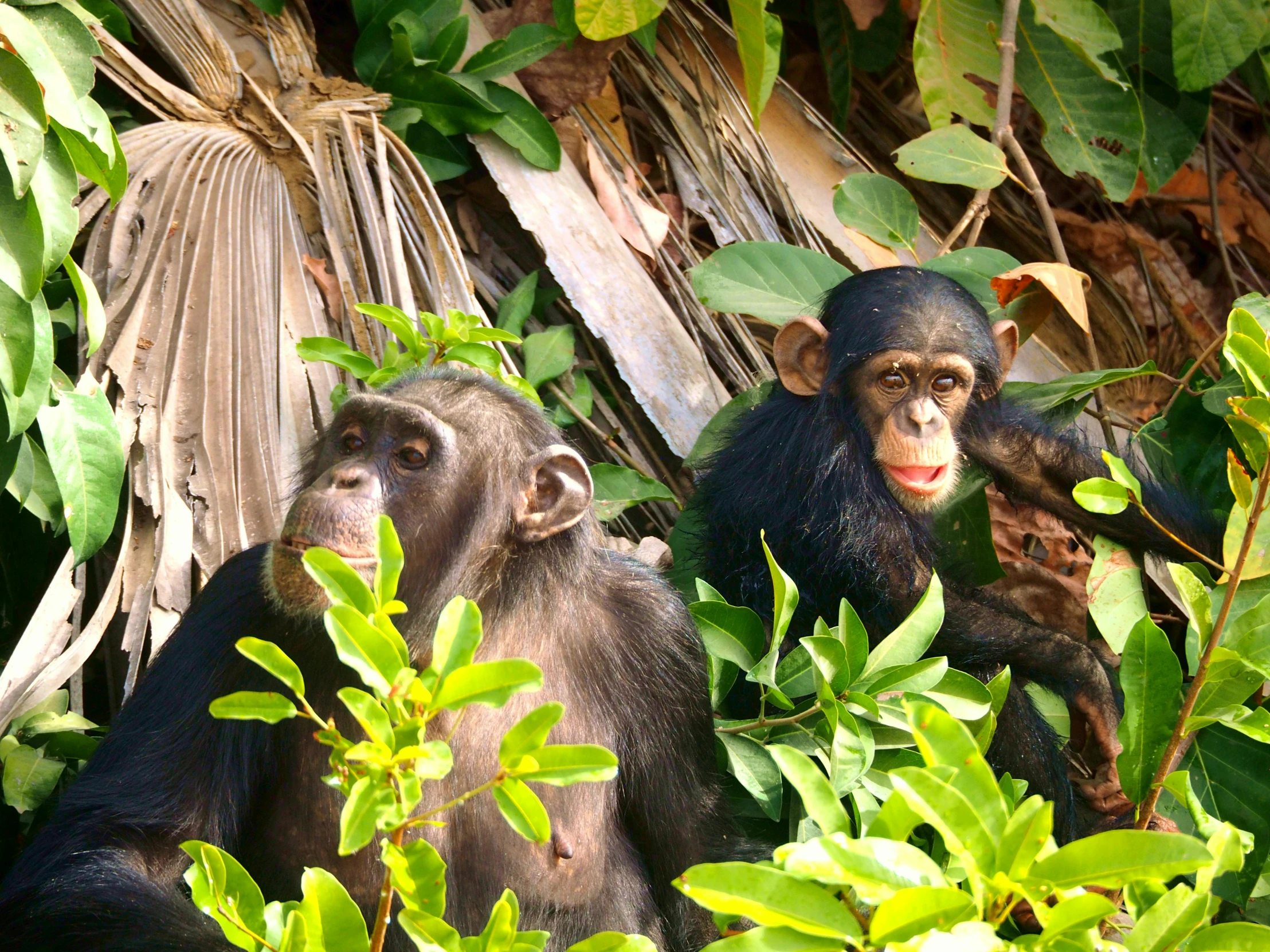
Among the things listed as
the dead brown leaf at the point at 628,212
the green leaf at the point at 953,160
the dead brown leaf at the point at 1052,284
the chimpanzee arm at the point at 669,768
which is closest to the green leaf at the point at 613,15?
the dead brown leaf at the point at 628,212

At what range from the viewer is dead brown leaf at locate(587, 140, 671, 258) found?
558cm

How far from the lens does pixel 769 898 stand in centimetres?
182

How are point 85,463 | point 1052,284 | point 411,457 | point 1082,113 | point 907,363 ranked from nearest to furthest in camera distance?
1. point 411,457
2. point 85,463
3. point 907,363
4. point 1052,284
5. point 1082,113

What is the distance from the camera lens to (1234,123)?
7.18 metres

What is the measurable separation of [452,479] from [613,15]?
279 centimetres

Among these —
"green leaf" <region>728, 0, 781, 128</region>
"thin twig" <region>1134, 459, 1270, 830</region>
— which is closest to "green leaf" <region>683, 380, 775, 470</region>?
"green leaf" <region>728, 0, 781, 128</region>

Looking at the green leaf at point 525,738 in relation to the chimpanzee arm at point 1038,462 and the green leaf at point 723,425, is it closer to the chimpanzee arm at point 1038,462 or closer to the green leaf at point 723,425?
the green leaf at point 723,425

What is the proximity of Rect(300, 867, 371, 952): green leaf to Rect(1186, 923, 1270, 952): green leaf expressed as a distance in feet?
4.22

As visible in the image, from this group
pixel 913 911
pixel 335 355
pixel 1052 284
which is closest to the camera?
pixel 913 911

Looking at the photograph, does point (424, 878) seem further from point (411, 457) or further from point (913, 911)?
point (411, 457)

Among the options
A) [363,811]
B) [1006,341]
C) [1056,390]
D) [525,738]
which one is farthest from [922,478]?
[363,811]

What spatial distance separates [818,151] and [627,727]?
357 cm

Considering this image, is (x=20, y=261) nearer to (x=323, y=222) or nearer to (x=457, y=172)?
(x=323, y=222)

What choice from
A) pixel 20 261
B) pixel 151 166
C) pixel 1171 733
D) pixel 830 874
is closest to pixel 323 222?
pixel 151 166
